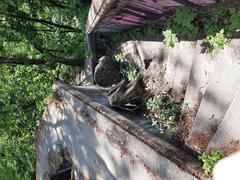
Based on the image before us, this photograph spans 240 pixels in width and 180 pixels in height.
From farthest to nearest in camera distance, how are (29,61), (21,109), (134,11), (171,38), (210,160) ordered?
(21,109), (29,61), (134,11), (171,38), (210,160)

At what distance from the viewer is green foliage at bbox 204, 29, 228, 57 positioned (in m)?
3.32

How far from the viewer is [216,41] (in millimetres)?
3416

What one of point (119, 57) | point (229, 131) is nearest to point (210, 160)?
point (229, 131)

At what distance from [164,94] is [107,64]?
2.19m

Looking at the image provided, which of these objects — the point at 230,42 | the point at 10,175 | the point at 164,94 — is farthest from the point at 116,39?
the point at 10,175

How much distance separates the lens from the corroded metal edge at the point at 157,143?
320 centimetres

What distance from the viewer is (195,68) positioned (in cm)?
384

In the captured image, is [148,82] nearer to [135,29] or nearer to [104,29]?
[135,29]

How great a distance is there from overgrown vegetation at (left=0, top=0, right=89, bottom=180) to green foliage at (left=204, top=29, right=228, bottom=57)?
4.68 meters

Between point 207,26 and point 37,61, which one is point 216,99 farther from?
point 37,61

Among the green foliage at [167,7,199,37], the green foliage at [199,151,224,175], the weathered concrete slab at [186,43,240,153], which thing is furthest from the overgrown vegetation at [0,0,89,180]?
the green foliage at [199,151,224,175]

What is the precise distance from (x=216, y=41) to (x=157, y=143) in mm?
1195

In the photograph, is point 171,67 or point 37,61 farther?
point 37,61

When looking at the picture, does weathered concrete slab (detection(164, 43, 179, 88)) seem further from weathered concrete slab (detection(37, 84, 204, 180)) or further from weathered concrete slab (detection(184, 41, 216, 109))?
weathered concrete slab (detection(37, 84, 204, 180))
